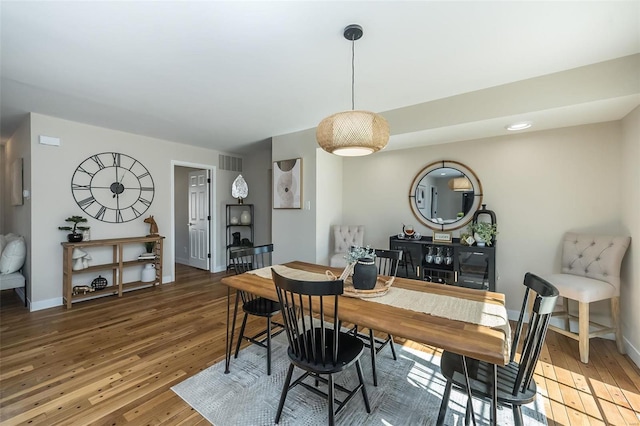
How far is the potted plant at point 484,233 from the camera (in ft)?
10.2

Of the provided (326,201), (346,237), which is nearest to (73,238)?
(326,201)

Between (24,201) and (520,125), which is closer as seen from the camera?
(520,125)

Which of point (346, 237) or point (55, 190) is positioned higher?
point (55, 190)

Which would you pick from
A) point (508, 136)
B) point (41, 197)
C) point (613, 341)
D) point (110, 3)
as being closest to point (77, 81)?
point (110, 3)

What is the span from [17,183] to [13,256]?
3.70 feet

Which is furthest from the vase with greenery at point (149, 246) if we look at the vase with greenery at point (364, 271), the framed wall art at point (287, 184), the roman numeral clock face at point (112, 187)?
the vase with greenery at point (364, 271)

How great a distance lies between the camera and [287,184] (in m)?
4.21

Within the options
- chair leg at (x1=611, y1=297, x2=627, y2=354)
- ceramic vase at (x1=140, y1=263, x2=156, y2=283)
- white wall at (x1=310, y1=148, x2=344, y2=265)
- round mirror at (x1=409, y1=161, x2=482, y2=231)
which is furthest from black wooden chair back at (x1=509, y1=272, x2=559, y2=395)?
Result: ceramic vase at (x1=140, y1=263, x2=156, y2=283)

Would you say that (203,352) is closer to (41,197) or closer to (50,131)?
(41,197)

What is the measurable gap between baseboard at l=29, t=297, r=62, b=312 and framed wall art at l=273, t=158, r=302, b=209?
3096mm

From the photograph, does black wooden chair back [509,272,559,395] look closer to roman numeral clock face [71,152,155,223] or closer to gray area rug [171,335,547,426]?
gray area rug [171,335,547,426]

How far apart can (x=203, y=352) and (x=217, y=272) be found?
3213 millimetres

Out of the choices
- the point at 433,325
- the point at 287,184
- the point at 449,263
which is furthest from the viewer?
the point at 287,184

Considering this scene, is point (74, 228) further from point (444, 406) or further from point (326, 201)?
point (444, 406)
